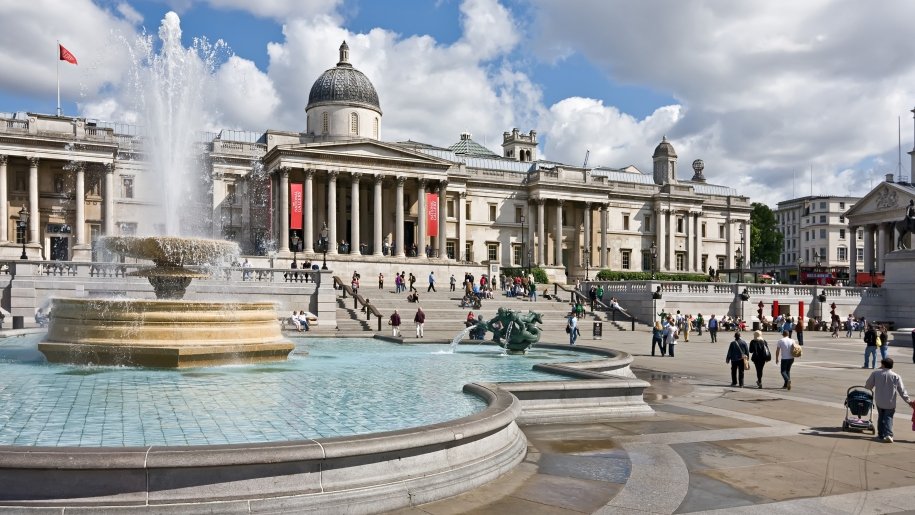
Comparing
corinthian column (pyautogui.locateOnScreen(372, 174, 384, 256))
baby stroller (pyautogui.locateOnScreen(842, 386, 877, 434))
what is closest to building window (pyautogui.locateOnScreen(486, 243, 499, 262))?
corinthian column (pyautogui.locateOnScreen(372, 174, 384, 256))

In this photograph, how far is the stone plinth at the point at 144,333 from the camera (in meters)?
14.1

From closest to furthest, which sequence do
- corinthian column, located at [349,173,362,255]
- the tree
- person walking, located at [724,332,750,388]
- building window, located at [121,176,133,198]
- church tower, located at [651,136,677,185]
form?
person walking, located at [724,332,750,388] → corinthian column, located at [349,173,362,255] → building window, located at [121,176,133,198] → church tower, located at [651,136,677,185] → the tree

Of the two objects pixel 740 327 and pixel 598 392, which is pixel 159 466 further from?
pixel 740 327

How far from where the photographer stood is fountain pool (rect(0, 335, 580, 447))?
860 cm

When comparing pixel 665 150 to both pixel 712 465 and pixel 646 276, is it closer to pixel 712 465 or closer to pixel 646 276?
pixel 646 276

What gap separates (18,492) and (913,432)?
12.9m

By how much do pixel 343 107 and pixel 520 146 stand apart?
3513cm

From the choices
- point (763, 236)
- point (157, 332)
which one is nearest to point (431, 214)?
point (157, 332)

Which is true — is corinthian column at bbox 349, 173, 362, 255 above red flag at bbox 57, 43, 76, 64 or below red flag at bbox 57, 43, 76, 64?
below

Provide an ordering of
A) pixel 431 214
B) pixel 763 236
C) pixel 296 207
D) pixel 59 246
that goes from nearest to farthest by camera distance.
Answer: pixel 296 207 < pixel 59 246 < pixel 431 214 < pixel 763 236

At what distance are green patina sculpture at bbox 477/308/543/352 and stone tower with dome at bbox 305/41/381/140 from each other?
160ft

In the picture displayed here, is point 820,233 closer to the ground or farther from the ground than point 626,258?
farther from the ground

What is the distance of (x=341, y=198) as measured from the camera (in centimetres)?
6569

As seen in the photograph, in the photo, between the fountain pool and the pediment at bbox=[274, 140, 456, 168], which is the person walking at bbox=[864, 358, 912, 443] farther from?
the pediment at bbox=[274, 140, 456, 168]
